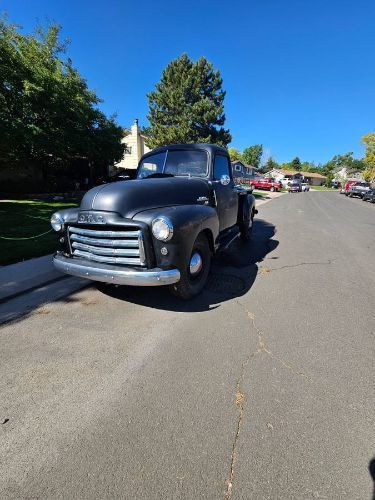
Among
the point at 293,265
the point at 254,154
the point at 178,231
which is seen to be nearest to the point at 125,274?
the point at 178,231

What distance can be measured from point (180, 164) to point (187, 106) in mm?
28178

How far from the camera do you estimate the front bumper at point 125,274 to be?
10.4 ft

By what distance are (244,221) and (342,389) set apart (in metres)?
5.29

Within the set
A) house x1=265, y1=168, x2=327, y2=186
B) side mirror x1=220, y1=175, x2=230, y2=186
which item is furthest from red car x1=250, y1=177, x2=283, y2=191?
house x1=265, y1=168, x2=327, y2=186

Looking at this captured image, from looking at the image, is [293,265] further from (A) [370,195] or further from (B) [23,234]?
(A) [370,195]

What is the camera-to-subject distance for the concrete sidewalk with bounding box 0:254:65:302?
4.25 m

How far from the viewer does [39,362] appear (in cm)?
272

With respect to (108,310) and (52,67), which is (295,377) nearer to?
(108,310)

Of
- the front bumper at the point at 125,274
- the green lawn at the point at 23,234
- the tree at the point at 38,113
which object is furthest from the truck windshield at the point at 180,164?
the tree at the point at 38,113

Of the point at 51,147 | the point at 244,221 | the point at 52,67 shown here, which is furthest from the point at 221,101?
the point at 244,221

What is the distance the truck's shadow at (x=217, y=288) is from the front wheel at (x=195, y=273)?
17cm

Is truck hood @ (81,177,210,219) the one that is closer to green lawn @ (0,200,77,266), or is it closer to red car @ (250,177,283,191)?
green lawn @ (0,200,77,266)

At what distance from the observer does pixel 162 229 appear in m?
3.24

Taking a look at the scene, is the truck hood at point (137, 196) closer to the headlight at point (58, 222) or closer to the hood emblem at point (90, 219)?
the hood emblem at point (90, 219)
